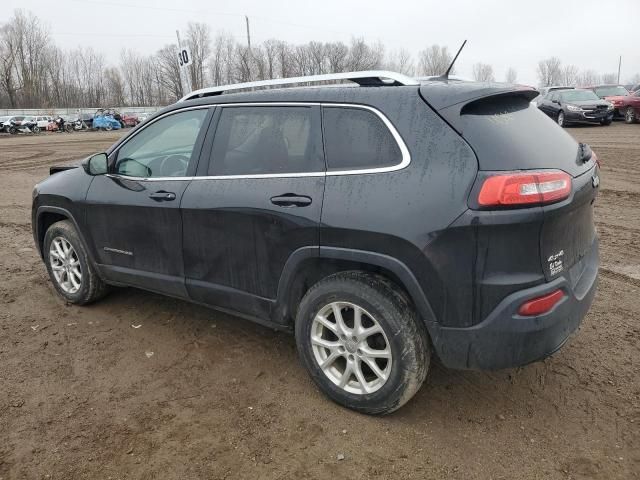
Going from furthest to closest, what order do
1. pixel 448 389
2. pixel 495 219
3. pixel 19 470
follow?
pixel 448 389
pixel 19 470
pixel 495 219

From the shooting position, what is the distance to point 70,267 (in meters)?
4.59

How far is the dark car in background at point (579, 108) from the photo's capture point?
20719mm

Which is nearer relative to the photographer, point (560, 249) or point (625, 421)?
point (560, 249)

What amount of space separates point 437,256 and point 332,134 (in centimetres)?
93

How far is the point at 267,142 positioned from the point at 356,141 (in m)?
0.64

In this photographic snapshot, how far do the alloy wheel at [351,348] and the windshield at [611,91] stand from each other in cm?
2658

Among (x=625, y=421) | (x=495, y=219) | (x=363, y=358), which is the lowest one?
(x=625, y=421)

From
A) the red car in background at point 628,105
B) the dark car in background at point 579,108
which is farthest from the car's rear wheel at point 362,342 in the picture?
the red car in background at point 628,105

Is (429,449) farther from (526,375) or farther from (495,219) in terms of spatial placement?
(495,219)

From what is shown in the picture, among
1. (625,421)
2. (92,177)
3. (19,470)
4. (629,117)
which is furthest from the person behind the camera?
(629,117)

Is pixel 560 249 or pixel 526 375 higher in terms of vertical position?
pixel 560 249

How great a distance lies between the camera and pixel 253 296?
3316 millimetres

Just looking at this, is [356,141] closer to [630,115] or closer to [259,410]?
[259,410]

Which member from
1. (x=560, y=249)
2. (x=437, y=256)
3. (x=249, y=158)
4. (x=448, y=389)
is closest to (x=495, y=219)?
(x=437, y=256)
